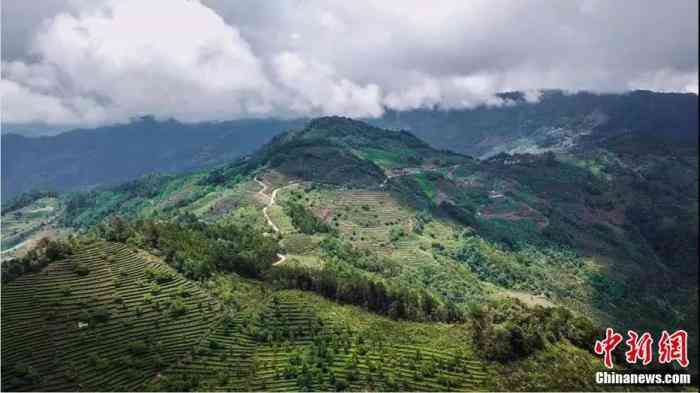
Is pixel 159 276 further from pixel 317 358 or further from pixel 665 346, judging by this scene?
pixel 665 346

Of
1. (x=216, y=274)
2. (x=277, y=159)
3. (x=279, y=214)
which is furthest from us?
(x=277, y=159)

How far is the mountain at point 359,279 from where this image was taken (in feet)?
134

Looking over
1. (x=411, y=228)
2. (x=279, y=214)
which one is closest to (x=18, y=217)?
(x=279, y=214)

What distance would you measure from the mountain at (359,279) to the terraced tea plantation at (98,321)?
0.14 meters

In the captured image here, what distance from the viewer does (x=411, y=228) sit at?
98.2 metres

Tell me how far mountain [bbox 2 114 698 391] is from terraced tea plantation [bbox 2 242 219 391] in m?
0.14

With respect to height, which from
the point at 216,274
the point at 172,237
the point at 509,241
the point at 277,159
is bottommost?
the point at 509,241

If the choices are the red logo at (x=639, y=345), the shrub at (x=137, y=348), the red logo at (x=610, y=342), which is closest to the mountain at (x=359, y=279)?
the shrub at (x=137, y=348)

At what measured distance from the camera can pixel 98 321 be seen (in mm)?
43031

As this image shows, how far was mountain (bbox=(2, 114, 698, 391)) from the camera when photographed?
40844 mm

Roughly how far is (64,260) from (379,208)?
66030mm

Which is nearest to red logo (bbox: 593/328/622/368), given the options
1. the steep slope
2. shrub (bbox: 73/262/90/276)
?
shrub (bbox: 73/262/90/276)

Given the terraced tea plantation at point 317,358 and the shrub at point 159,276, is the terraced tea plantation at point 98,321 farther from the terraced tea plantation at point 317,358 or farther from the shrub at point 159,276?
the terraced tea plantation at point 317,358

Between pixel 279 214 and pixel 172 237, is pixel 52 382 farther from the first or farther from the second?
pixel 279 214
